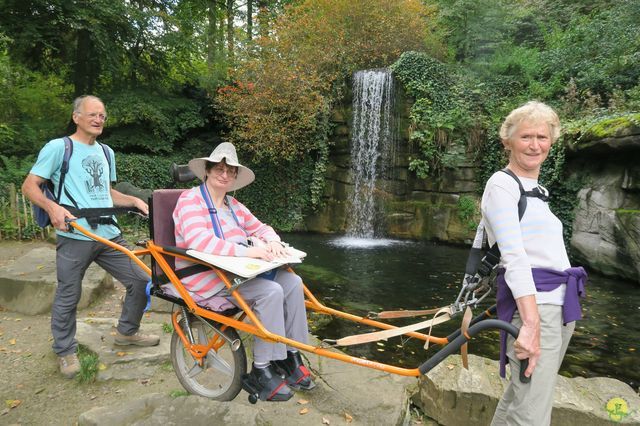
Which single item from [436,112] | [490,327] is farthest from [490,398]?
[436,112]

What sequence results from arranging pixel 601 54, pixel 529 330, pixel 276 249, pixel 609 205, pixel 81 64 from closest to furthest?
pixel 529 330 → pixel 276 249 → pixel 609 205 → pixel 601 54 → pixel 81 64

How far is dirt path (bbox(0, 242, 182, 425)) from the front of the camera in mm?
2955

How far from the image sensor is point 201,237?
103 inches

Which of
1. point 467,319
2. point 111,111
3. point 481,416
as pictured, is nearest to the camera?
point 467,319

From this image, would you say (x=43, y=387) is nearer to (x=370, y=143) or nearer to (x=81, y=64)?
(x=370, y=143)

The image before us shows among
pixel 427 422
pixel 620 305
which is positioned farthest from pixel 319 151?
pixel 427 422

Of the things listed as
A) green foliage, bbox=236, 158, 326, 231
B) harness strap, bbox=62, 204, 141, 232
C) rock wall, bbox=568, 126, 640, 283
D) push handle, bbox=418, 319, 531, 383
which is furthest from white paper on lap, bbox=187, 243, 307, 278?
green foliage, bbox=236, 158, 326, 231

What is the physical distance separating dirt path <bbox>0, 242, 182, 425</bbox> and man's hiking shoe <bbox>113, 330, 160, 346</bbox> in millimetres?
362

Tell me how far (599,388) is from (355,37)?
1440 cm

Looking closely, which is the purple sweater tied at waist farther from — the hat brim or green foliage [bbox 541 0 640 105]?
green foliage [bbox 541 0 640 105]

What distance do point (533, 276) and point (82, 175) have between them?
10.5 ft

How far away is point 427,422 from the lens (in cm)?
319

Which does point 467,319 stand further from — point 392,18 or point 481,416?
point 392,18

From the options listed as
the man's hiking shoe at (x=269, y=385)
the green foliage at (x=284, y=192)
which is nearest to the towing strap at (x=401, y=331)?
the man's hiking shoe at (x=269, y=385)
